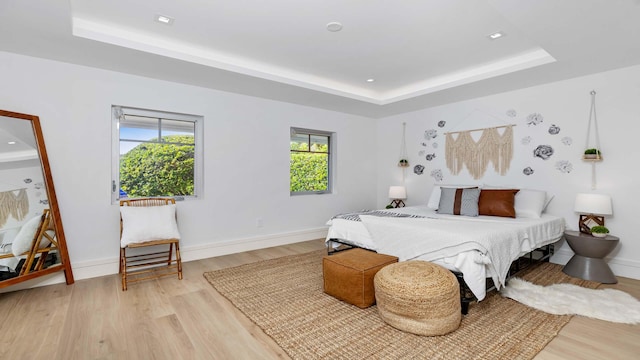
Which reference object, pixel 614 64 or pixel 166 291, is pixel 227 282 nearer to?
pixel 166 291

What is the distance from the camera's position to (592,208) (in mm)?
3160

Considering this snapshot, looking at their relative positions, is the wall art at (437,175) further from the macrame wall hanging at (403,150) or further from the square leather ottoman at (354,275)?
the square leather ottoman at (354,275)

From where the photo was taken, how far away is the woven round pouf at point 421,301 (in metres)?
2.01

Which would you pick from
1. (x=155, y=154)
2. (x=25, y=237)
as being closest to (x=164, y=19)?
(x=155, y=154)

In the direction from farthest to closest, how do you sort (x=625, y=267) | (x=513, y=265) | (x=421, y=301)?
(x=513, y=265), (x=625, y=267), (x=421, y=301)

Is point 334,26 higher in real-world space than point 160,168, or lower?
higher

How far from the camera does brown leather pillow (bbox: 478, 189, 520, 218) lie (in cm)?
351

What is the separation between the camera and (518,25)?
7.75 feet


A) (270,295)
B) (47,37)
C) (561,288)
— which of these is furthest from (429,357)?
(47,37)

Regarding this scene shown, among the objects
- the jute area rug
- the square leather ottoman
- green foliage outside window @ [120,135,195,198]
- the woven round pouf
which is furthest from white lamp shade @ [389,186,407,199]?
green foliage outside window @ [120,135,195,198]

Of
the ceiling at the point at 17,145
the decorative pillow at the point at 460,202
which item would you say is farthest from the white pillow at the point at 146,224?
the decorative pillow at the point at 460,202

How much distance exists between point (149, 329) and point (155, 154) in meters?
2.23

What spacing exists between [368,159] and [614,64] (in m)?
3.52

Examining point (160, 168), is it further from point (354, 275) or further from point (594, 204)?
point (594, 204)
